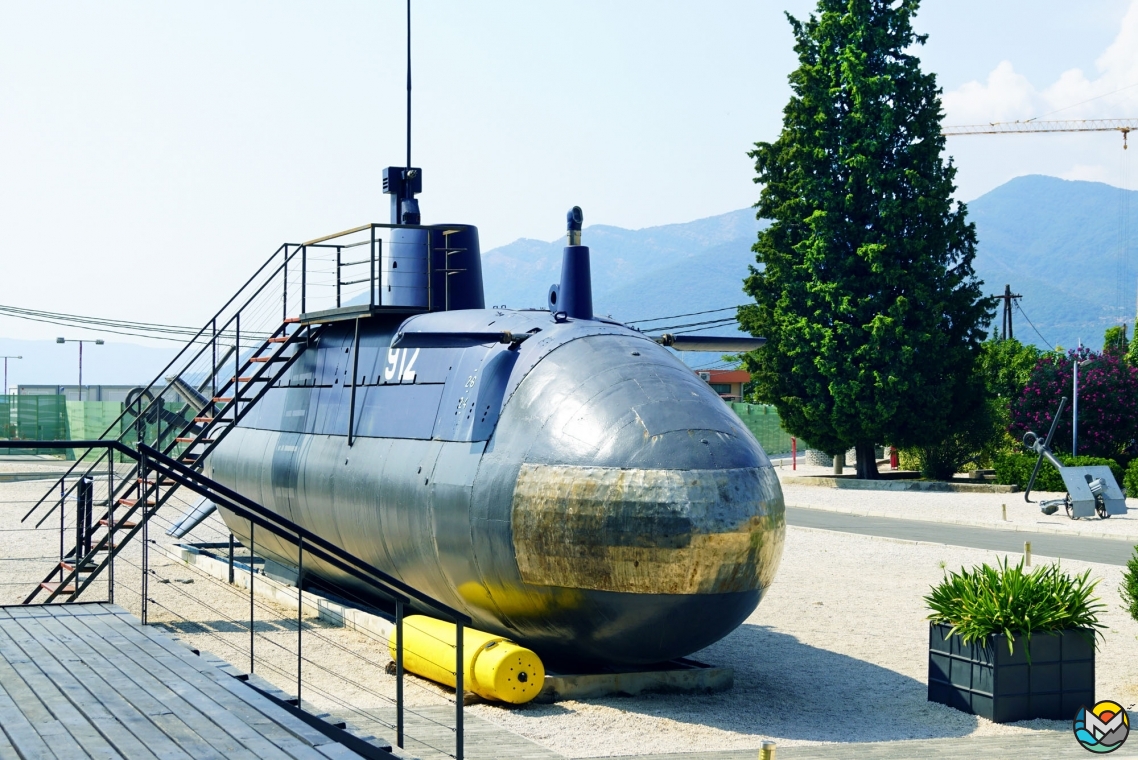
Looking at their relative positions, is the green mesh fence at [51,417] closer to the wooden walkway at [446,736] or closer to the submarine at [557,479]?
the submarine at [557,479]

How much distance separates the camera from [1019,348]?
179 ft

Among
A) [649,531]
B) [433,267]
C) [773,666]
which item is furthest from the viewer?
[433,267]

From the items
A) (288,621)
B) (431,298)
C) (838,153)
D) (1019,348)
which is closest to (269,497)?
(288,621)

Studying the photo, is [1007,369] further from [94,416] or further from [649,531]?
[94,416]

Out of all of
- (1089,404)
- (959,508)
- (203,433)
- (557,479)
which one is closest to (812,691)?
(557,479)

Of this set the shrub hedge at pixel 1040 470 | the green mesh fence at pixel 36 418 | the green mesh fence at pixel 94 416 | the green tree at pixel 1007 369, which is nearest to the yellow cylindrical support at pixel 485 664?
the shrub hedge at pixel 1040 470

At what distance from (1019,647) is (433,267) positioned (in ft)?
31.3

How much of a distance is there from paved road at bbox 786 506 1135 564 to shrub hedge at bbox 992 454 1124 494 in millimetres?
8432

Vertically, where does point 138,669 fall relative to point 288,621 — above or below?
above

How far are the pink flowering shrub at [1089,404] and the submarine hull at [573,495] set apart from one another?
33.0m

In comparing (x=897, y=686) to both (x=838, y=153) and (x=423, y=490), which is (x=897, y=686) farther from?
(x=838, y=153)

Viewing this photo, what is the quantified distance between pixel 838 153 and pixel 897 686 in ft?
110
